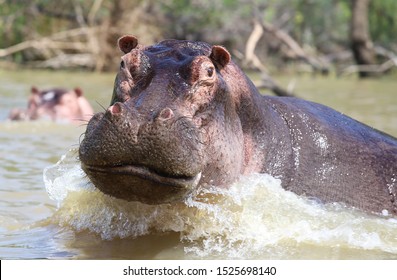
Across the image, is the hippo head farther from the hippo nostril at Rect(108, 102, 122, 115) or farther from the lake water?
the lake water

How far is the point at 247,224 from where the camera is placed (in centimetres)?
380

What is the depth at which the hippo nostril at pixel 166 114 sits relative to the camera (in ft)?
10.5

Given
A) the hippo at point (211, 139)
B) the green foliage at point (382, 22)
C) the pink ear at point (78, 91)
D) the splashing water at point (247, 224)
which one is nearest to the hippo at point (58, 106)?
the pink ear at point (78, 91)

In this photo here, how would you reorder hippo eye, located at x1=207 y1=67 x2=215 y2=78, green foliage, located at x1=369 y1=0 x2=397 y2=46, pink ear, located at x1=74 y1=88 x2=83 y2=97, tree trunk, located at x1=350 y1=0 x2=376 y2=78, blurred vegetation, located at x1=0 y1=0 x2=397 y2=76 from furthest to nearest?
green foliage, located at x1=369 y1=0 x2=397 y2=46, tree trunk, located at x1=350 y1=0 x2=376 y2=78, blurred vegetation, located at x1=0 y1=0 x2=397 y2=76, pink ear, located at x1=74 y1=88 x2=83 y2=97, hippo eye, located at x1=207 y1=67 x2=215 y2=78

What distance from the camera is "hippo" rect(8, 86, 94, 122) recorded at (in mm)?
9391

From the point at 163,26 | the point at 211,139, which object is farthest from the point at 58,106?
the point at 163,26

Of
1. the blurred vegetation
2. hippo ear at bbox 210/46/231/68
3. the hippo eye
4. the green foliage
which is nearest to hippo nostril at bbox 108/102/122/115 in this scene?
the hippo eye

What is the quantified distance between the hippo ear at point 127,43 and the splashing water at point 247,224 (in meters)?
0.62

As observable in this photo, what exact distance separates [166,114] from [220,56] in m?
0.67

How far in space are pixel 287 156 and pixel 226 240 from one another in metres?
0.60

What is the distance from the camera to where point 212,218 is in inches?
147
